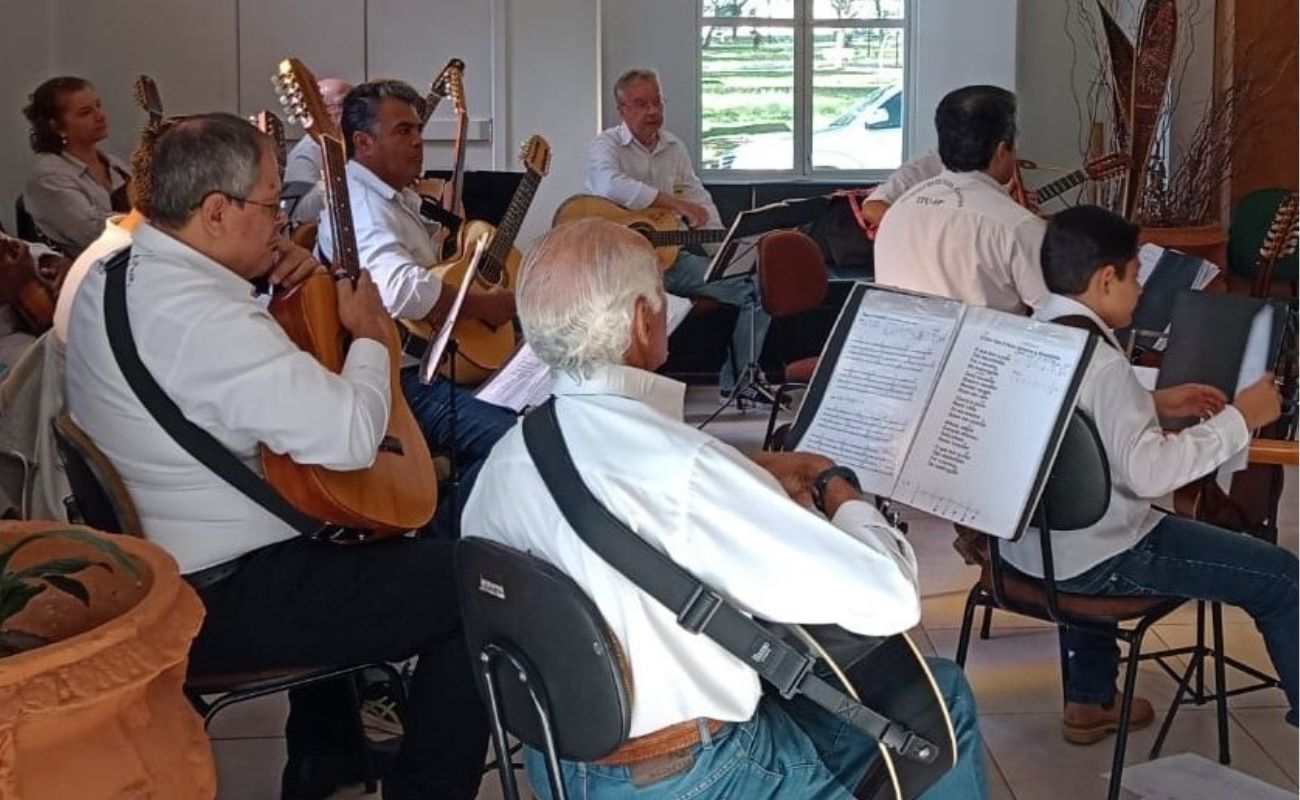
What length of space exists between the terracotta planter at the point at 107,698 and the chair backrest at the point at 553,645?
0.34 meters

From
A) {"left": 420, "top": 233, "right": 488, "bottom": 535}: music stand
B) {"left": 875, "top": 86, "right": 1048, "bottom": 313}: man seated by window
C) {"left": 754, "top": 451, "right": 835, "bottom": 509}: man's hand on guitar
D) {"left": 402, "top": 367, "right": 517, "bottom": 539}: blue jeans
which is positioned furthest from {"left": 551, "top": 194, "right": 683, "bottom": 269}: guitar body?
{"left": 754, "top": 451, "right": 835, "bottom": 509}: man's hand on guitar

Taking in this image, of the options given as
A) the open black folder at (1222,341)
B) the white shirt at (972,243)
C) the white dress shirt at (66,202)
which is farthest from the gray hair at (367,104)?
the white dress shirt at (66,202)

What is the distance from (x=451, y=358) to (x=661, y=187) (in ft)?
11.0

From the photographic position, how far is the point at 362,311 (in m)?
2.49

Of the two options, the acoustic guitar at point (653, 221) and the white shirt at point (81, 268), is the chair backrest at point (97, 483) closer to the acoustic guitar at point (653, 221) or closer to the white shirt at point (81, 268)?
the white shirt at point (81, 268)

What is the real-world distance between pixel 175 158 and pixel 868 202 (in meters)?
3.20

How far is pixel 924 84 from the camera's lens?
27.8 ft

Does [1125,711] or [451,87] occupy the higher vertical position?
[451,87]

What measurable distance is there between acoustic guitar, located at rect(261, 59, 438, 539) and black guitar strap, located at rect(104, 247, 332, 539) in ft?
0.11

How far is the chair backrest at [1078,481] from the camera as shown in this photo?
8.01 ft

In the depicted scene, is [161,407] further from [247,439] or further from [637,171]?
[637,171]

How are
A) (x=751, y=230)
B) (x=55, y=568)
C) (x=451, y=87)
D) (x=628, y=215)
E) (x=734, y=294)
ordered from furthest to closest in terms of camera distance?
(x=734, y=294) < (x=628, y=215) < (x=751, y=230) < (x=451, y=87) < (x=55, y=568)

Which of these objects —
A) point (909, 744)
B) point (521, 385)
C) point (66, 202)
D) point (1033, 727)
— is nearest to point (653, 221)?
point (66, 202)

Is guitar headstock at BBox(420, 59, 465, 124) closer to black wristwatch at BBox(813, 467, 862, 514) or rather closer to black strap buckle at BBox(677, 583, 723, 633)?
black wristwatch at BBox(813, 467, 862, 514)
